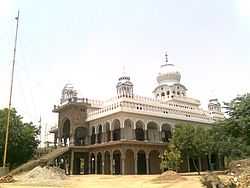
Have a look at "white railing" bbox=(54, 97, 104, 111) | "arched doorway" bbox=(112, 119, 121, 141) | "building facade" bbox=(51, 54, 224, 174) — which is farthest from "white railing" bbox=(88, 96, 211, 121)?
"arched doorway" bbox=(112, 119, 121, 141)

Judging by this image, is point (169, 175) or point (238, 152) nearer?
point (169, 175)

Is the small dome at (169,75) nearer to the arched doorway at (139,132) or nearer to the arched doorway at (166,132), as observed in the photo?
the arched doorway at (166,132)

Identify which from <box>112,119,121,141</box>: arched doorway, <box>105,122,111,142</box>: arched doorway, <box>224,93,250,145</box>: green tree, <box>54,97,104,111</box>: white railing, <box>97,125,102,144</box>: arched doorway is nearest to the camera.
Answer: <box>224,93,250,145</box>: green tree

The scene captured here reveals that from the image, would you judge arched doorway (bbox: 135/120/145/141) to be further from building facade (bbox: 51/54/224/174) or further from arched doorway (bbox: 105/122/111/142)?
arched doorway (bbox: 105/122/111/142)

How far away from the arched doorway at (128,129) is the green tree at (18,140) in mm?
12257

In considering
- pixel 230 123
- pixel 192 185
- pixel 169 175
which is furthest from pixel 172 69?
pixel 192 185

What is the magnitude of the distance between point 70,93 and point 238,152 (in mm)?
25402

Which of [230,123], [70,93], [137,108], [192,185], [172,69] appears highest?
[172,69]

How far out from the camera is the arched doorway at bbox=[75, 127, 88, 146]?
50875 mm

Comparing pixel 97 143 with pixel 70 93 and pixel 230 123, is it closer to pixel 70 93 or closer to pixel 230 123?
pixel 70 93

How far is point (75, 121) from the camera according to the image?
162 feet

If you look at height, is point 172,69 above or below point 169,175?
above

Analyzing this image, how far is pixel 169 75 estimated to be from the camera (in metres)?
59.8

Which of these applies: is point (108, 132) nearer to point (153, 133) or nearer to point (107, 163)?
point (107, 163)
